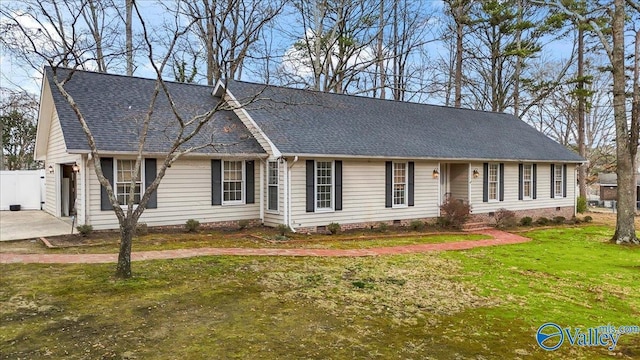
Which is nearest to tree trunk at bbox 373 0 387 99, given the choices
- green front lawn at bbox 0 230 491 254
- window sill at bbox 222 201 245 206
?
green front lawn at bbox 0 230 491 254

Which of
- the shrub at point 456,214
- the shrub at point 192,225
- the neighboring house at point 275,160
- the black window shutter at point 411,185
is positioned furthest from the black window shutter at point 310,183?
the shrub at point 456,214

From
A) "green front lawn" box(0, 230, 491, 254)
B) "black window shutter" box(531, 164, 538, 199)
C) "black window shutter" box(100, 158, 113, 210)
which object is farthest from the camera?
"black window shutter" box(531, 164, 538, 199)

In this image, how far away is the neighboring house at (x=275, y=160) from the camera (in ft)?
41.2

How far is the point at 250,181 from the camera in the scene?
14.4 metres

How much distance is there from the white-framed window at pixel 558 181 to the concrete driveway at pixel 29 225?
2125cm

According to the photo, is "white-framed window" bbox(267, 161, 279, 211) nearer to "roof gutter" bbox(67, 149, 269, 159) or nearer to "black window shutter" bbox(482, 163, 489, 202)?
"roof gutter" bbox(67, 149, 269, 159)

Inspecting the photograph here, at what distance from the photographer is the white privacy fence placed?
59.8ft

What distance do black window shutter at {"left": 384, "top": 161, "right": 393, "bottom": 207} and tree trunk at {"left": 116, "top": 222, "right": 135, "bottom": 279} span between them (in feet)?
32.2

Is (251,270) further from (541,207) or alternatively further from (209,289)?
(541,207)

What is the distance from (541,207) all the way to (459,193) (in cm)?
550

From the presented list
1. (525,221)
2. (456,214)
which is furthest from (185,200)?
(525,221)

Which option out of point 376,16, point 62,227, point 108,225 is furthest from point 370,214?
point 376,16

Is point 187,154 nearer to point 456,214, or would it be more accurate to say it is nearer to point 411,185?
point 411,185

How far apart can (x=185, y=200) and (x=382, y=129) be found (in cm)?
811
